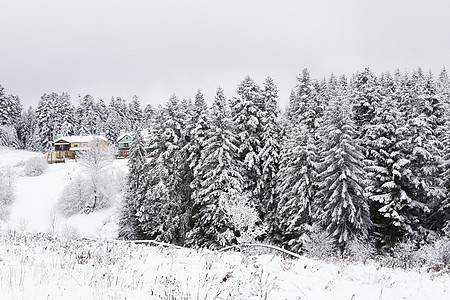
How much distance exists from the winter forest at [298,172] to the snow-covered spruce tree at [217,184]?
0.11 meters

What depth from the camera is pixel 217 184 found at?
1057 inches

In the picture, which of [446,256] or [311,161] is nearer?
[446,256]

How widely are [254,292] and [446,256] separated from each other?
8.63 m

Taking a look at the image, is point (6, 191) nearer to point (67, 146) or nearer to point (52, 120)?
point (67, 146)

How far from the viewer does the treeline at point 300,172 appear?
2462cm

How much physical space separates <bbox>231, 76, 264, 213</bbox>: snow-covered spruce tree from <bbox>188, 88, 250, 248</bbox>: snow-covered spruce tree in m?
1.00

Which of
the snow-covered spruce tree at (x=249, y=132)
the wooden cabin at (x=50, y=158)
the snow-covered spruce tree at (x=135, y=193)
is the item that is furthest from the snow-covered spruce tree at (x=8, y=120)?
the snow-covered spruce tree at (x=249, y=132)

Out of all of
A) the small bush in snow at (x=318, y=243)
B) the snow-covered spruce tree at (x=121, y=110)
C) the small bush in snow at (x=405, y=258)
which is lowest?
the small bush in snow at (x=318, y=243)

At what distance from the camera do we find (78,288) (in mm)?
5125

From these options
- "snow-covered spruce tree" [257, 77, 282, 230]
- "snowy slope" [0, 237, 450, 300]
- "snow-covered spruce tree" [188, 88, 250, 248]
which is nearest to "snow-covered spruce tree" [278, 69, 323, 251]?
"snow-covered spruce tree" [257, 77, 282, 230]

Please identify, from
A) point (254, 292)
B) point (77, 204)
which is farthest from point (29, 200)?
point (254, 292)

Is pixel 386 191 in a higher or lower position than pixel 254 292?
higher

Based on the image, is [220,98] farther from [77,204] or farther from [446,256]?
[77,204]

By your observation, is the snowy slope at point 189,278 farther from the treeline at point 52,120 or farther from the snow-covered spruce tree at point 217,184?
the treeline at point 52,120
